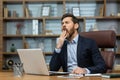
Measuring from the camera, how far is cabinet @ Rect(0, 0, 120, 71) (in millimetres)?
5051

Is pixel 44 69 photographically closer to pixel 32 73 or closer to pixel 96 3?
pixel 32 73

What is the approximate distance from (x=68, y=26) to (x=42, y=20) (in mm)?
2226

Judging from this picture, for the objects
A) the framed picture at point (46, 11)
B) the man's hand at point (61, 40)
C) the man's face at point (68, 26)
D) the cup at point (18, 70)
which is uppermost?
the framed picture at point (46, 11)

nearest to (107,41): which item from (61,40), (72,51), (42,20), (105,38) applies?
(105,38)

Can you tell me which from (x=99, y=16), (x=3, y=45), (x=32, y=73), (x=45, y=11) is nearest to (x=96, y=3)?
(x=99, y=16)

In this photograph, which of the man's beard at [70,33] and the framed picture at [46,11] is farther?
the framed picture at [46,11]

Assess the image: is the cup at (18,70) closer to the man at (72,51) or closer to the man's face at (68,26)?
the man at (72,51)

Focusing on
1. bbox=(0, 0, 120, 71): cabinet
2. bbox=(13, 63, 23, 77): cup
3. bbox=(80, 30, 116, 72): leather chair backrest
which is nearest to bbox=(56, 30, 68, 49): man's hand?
bbox=(80, 30, 116, 72): leather chair backrest

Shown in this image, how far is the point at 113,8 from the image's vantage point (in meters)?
5.16

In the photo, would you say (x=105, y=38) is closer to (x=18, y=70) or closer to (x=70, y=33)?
(x=70, y=33)

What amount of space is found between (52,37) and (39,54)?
3.06m

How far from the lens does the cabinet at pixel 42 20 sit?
5.05 m

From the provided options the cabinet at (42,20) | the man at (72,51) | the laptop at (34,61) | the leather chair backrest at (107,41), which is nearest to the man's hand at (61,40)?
the man at (72,51)

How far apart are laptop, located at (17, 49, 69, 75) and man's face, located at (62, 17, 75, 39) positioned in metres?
0.76
